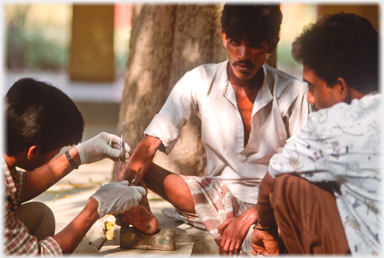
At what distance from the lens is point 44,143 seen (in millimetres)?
2170

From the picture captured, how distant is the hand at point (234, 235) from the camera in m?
2.48

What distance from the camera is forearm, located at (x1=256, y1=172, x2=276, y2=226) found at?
217 centimetres

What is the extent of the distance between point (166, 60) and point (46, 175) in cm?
162

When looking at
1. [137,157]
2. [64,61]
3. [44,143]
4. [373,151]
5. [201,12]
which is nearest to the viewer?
[373,151]

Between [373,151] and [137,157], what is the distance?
1340 mm

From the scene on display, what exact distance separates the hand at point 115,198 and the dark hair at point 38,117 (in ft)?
1.00

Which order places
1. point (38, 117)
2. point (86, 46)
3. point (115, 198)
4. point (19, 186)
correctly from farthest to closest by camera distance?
point (86, 46), point (19, 186), point (115, 198), point (38, 117)

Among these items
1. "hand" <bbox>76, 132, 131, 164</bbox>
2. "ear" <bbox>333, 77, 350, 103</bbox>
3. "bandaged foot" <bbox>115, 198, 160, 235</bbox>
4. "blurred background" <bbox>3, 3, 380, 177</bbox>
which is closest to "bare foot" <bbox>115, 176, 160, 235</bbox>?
"bandaged foot" <bbox>115, 198, 160, 235</bbox>

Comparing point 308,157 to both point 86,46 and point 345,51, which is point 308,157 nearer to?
point 345,51

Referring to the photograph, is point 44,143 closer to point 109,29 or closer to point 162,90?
point 162,90

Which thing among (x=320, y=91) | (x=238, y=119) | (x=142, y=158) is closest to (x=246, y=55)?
(x=238, y=119)

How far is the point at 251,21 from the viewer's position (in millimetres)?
2648

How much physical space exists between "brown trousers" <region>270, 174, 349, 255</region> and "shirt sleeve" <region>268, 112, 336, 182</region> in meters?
0.06

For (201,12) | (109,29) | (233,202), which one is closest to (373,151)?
(233,202)
